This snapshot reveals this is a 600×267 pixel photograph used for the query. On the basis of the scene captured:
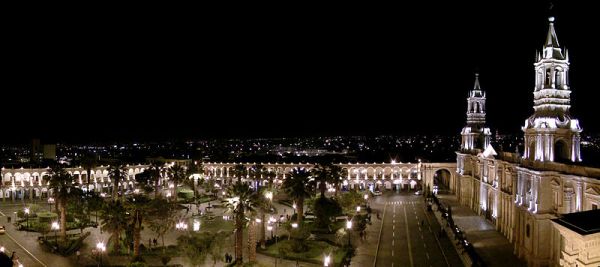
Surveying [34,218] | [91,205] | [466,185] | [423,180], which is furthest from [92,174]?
[466,185]

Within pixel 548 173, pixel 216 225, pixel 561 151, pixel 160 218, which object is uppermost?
pixel 561 151

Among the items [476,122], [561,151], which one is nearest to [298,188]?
[561,151]

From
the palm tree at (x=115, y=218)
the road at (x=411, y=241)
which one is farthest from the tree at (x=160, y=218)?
the road at (x=411, y=241)

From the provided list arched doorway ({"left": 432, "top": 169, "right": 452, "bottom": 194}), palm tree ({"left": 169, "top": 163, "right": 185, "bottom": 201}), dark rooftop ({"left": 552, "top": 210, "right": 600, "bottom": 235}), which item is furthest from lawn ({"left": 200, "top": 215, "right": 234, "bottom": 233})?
arched doorway ({"left": 432, "top": 169, "right": 452, "bottom": 194})

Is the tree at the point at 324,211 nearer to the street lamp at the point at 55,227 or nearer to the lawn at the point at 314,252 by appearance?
the lawn at the point at 314,252

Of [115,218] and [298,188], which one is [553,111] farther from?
[115,218]

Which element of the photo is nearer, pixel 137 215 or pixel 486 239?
pixel 137 215

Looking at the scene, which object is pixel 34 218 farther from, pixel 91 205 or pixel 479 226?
pixel 479 226
